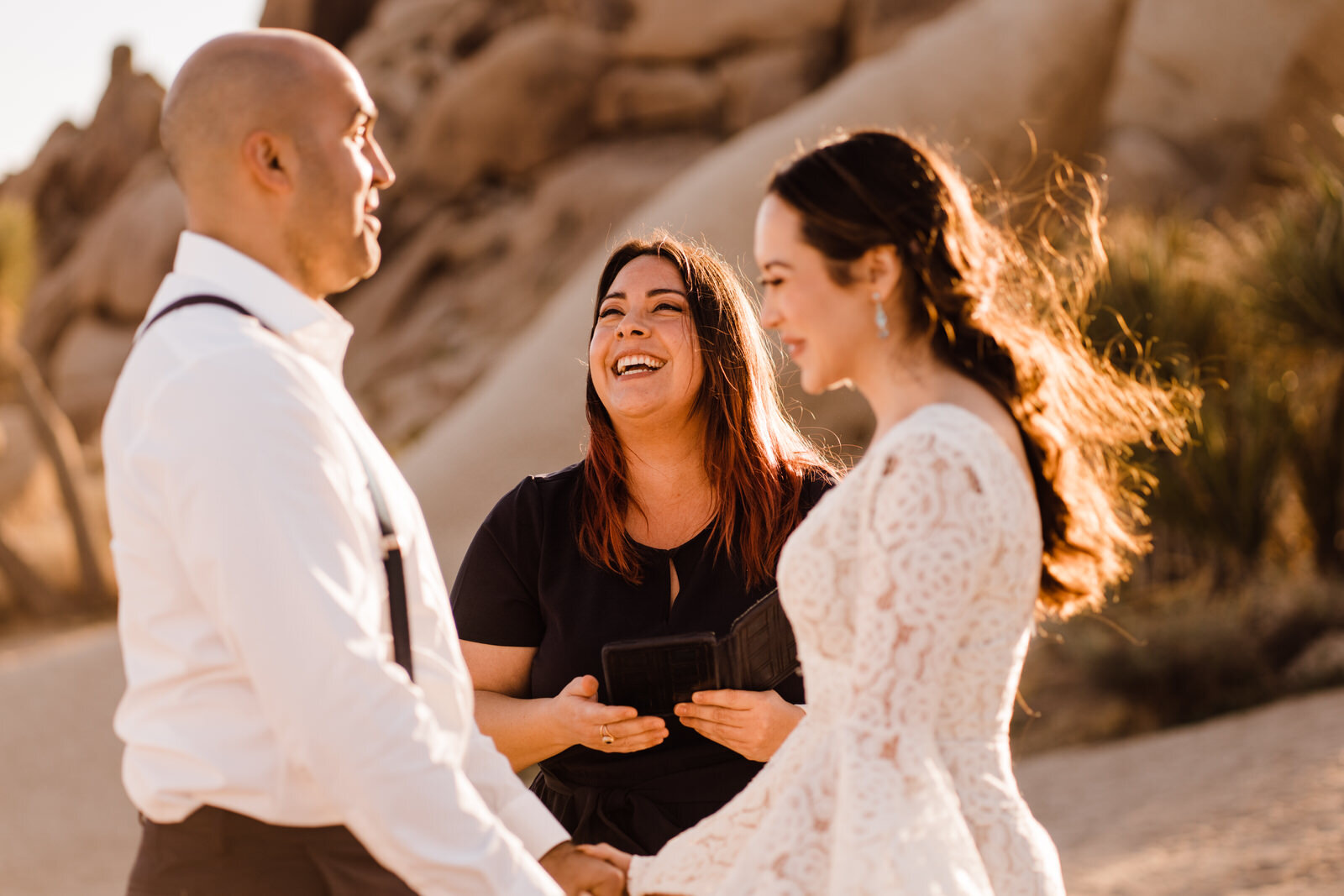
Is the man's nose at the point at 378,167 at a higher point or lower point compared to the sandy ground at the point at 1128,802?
higher

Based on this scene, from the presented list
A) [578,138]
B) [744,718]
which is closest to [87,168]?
[578,138]

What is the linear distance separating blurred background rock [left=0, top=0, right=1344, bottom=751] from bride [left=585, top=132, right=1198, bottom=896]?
84cm

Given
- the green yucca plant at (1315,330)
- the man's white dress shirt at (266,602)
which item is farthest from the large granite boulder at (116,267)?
the man's white dress shirt at (266,602)

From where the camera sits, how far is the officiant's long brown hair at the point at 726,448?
273 centimetres

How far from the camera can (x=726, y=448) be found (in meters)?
2.83

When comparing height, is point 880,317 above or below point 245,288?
below

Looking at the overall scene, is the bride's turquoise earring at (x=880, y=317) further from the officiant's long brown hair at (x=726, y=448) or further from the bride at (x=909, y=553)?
the officiant's long brown hair at (x=726, y=448)

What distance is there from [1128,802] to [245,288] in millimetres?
6956

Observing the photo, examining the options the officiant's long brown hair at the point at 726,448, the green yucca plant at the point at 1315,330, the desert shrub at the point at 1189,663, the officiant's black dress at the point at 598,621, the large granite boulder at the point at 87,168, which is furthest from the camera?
the large granite boulder at the point at 87,168

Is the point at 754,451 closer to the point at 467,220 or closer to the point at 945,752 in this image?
the point at 945,752

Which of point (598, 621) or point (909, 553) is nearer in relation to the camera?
point (909, 553)

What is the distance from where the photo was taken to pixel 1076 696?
990 cm

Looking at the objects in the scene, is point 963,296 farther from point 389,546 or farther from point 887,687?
point 389,546

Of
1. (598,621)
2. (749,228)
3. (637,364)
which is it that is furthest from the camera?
(749,228)
